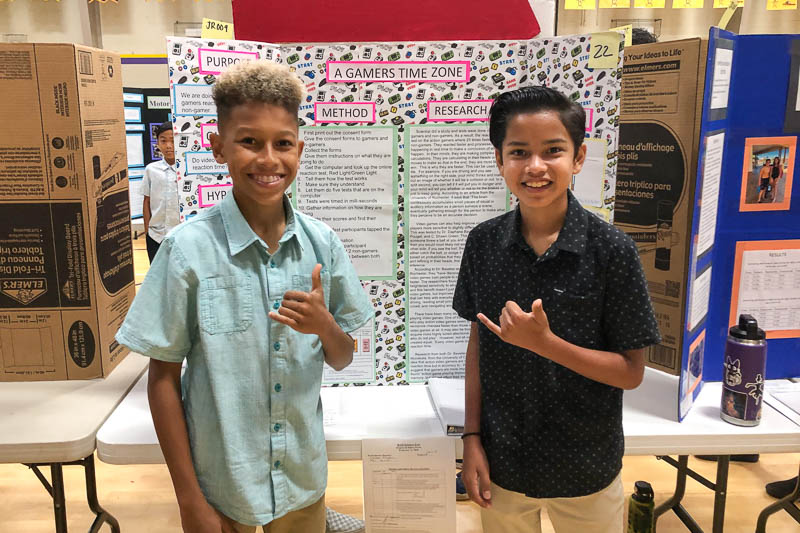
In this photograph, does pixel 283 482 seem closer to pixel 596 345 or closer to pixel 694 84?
pixel 596 345

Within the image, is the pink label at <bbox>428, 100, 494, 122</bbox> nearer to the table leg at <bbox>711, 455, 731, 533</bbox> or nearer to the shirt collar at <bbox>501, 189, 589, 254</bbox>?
the shirt collar at <bbox>501, 189, 589, 254</bbox>

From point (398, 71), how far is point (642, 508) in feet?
4.57

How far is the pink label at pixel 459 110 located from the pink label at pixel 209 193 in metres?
0.57

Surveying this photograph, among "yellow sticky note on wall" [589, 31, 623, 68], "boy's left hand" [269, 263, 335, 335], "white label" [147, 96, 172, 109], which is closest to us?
"boy's left hand" [269, 263, 335, 335]

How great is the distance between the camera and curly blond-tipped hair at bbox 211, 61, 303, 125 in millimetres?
1130

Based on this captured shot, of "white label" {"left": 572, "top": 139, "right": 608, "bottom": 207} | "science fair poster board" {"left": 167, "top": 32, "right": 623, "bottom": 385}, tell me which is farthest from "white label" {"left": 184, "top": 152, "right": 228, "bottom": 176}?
"white label" {"left": 572, "top": 139, "right": 608, "bottom": 207}

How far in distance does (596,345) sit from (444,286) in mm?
530

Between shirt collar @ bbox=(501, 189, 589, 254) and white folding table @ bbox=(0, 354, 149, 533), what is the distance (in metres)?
1.08

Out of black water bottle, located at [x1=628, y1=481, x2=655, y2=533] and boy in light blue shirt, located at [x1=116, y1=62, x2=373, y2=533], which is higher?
boy in light blue shirt, located at [x1=116, y1=62, x2=373, y2=533]

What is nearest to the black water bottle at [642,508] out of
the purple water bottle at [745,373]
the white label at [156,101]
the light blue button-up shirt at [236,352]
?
the purple water bottle at [745,373]

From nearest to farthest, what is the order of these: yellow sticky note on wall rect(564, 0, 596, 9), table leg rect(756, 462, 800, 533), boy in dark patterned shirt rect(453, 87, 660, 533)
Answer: boy in dark patterned shirt rect(453, 87, 660, 533), table leg rect(756, 462, 800, 533), yellow sticky note on wall rect(564, 0, 596, 9)

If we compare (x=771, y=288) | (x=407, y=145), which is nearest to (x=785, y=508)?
(x=771, y=288)

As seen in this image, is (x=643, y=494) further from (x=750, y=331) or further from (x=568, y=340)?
(x=568, y=340)

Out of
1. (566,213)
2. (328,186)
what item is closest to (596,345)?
(566,213)
